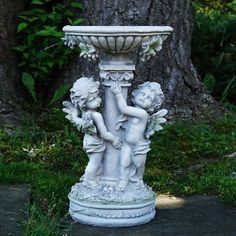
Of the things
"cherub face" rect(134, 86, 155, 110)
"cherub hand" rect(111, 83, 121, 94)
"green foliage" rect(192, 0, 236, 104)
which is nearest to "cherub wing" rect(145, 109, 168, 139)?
"cherub face" rect(134, 86, 155, 110)

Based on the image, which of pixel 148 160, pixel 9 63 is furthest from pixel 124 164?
pixel 9 63

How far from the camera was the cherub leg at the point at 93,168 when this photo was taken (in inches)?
199

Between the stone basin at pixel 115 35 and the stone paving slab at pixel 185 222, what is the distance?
4.20 feet

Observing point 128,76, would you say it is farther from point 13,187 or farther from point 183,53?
point 183,53

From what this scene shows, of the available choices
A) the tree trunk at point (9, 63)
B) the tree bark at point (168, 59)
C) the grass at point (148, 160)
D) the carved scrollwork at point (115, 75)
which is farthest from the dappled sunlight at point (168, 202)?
the tree trunk at point (9, 63)

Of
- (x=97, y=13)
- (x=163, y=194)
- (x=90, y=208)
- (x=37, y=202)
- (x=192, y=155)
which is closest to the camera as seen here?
(x=90, y=208)

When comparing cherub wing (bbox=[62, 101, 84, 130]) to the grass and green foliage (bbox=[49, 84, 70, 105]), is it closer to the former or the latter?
the grass

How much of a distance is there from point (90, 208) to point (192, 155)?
2.21 metres

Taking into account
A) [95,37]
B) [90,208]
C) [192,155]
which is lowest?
[192,155]

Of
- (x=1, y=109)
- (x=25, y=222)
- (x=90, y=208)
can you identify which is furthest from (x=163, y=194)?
(x=1, y=109)

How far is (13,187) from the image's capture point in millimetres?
5766

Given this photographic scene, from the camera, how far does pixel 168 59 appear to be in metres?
7.72

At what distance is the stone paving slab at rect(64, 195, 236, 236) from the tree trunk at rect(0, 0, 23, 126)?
96.7 inches

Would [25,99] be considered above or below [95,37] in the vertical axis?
below
